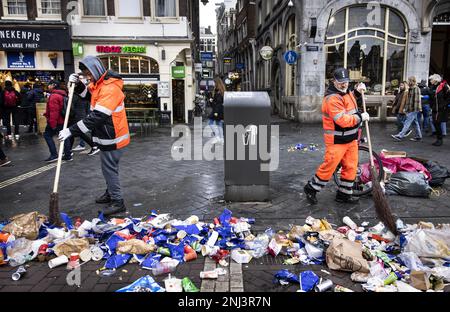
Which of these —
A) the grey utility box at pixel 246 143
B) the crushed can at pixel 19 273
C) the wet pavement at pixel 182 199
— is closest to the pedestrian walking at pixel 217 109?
the wet pavement at pixel 182 199

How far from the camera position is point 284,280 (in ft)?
10.3

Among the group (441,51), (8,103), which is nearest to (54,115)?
(8,103)

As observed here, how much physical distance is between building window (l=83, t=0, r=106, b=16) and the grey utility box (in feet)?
49.0

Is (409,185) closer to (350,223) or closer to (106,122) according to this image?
(350,223)

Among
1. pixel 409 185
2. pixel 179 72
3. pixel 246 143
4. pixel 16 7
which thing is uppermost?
pixel 16 7

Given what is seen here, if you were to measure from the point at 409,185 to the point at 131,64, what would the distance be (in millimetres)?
15389

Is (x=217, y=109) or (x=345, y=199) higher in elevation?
(x=217, y=109)

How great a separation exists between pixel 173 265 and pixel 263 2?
2641cm

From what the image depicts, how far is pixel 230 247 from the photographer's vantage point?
3830 millimetres

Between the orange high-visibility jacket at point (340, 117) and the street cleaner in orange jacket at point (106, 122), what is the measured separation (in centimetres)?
275

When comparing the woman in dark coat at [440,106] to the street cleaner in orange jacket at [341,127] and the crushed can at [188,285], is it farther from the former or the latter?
the crushed can at [188,285]
